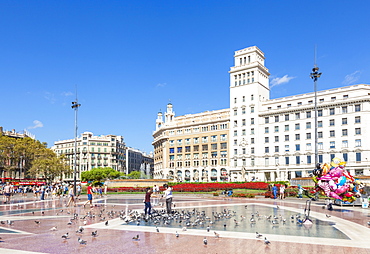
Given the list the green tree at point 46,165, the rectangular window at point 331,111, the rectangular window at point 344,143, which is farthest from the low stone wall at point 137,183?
the rectangular window at point 331,111

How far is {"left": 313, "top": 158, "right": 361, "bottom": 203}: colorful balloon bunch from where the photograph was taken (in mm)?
18938

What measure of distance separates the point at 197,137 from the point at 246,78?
78.4ft

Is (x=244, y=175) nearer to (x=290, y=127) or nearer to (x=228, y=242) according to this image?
(x=290, y=127)

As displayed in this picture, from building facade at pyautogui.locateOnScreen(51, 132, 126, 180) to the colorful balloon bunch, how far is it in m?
123

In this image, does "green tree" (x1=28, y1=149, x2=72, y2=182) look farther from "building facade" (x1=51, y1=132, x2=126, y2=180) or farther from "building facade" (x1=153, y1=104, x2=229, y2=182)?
"building facade" (x1=51, y1=132, x2=126, y2=180)

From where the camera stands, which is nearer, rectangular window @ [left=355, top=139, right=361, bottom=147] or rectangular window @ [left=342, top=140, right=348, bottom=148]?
rectangular window @ [left=355, top=139, right=361, bottom=147]

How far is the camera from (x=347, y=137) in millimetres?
74625

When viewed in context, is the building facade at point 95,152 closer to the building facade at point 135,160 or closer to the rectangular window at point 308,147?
the building facade at point 135,160

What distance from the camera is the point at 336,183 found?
62.2 feet

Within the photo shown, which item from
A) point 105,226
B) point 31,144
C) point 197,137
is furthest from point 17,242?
point 197,137

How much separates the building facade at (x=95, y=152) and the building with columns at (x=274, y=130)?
38793 millimetres

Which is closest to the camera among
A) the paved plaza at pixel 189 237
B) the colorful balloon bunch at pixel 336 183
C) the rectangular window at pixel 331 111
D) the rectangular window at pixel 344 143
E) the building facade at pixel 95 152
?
the paved plaza at pixel 189 237

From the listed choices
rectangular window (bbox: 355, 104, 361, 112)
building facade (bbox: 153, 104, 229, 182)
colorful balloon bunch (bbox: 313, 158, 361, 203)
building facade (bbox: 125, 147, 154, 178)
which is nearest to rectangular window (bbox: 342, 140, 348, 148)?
rectangular window (bbox: 355, 104, 361, 112)

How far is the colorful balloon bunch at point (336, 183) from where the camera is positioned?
1894 centimetres
